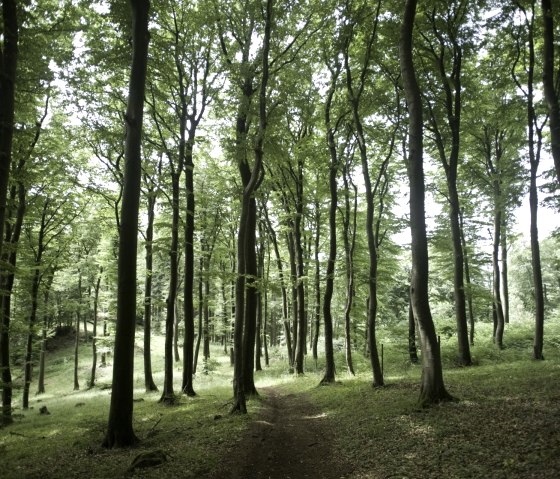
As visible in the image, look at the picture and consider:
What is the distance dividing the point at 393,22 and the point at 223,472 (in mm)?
14876

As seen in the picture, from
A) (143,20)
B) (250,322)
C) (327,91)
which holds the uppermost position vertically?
(327,91)

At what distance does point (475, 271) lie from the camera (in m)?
23.6

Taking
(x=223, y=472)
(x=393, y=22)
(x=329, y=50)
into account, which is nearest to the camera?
(x=223, y=472)

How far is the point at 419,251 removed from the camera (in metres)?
9.71

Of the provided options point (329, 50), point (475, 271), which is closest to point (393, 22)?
point (329, 50)

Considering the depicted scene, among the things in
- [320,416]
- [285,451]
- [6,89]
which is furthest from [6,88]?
[320,416]

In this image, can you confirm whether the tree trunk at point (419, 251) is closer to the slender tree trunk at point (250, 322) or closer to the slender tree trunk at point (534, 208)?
the slender tree trunk at point (250, 322)

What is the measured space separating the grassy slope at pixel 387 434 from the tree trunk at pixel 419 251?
65 centimetres

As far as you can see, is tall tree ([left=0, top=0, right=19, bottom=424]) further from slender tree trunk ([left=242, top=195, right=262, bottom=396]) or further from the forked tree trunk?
the forked tree trunk

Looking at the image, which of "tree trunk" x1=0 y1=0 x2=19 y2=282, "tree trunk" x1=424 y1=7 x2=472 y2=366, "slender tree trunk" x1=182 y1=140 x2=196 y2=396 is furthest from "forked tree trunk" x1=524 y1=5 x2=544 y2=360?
"tree trunk" x1=0 y1=0 x2=19 y2=282

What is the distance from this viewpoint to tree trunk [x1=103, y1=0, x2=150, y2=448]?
8438 mm

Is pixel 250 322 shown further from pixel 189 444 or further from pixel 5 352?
pixel 5 352

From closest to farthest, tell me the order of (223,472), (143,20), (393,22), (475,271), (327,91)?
1. (223,472)
2. (143,20)
3. (393,22)
4. (327,91)
5. (475,271)

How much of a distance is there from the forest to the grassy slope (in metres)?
0.06
